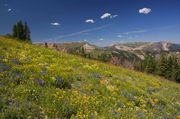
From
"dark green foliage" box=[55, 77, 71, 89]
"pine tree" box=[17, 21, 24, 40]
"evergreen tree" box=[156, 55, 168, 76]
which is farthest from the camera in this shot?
"pine tree" box=[17, 21, 24, 40]

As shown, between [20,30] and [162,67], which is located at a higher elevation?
[20,30]

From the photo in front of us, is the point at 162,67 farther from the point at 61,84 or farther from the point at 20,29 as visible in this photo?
the point at 61,84

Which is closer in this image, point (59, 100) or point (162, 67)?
point (59, 100)

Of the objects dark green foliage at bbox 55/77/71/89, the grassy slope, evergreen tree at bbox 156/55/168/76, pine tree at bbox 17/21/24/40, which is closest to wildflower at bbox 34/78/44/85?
the grassy slope

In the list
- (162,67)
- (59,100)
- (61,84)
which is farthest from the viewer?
(162,67)

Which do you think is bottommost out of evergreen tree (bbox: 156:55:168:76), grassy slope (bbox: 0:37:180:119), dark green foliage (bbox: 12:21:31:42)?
Answer: evergreen tree (bbox: 156:55:168:76)

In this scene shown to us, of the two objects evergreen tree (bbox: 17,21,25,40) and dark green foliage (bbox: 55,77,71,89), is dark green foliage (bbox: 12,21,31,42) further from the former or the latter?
dark green foliage (bbox: 55,77,71,89)

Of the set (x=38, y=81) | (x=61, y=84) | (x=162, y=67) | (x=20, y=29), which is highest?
(x=20, y=29)

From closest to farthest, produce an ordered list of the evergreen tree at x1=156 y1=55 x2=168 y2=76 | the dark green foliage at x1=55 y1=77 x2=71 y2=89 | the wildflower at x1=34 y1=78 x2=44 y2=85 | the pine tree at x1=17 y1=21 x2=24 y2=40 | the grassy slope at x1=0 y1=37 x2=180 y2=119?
the grassy slope at x1=0 y1=37 x2=180 y2=119, the wildflower at x1=34 y1=78 x2=44 y2=85, the dark green foliage at x1=55 y1=77 x2=71 y2=89, the evergreen tree at x1=156 y1=55 x2=168 y2=76, the pine tree at x1=17 y1=21 x2=24 y2=40

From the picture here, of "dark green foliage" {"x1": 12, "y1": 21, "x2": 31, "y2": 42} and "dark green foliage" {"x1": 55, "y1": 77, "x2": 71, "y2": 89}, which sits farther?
"dark green foliage" {"x1": 12, "y1": 21, "x2": 31, "y2": 42}

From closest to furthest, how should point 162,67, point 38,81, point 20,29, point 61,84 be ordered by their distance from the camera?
point 38,81, point 61,84, point 162,67, point 20,29

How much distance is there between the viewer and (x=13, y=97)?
8.34 m

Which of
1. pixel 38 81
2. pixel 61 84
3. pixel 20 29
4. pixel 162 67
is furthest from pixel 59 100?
Answer: pixel 20 29

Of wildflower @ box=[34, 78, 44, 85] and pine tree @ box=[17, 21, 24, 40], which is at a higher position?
pine tree @ box=[17, 21, 24, 40]
